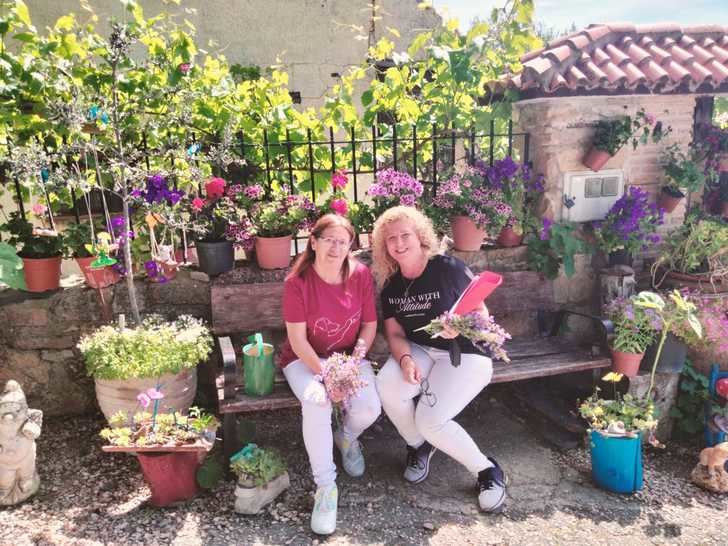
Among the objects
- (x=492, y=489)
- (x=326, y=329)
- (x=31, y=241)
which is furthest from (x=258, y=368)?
(x=31, y=241)

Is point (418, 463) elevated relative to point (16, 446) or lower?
lower

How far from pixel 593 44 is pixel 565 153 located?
836 mm

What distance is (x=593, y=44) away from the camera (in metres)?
4.14

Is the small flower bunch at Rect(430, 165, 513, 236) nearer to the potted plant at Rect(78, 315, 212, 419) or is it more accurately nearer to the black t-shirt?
the black t-shirt

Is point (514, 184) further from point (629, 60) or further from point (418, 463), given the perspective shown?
point (418, 463)

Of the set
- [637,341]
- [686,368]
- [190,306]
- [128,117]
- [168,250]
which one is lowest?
[686,368]

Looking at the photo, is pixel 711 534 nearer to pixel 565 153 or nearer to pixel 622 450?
pixel 622 450

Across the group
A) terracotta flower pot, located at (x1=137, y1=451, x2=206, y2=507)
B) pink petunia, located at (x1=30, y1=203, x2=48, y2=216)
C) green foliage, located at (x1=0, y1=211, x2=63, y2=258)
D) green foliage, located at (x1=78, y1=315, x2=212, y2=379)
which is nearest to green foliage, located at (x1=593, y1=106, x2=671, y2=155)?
green foliage, located at (x1=78, y1=315, x2=212, y2=379)

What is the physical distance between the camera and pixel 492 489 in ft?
9.59

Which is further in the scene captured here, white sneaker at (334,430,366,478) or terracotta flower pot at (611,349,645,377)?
terracotta flower pot at (611,349,645,377)

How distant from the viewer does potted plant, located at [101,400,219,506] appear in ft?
9.05

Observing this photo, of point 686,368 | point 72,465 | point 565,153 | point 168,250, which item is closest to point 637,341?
point 686,368

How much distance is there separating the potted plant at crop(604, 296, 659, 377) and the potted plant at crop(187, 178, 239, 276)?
2.45 metres

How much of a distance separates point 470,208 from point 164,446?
232 centimetres
